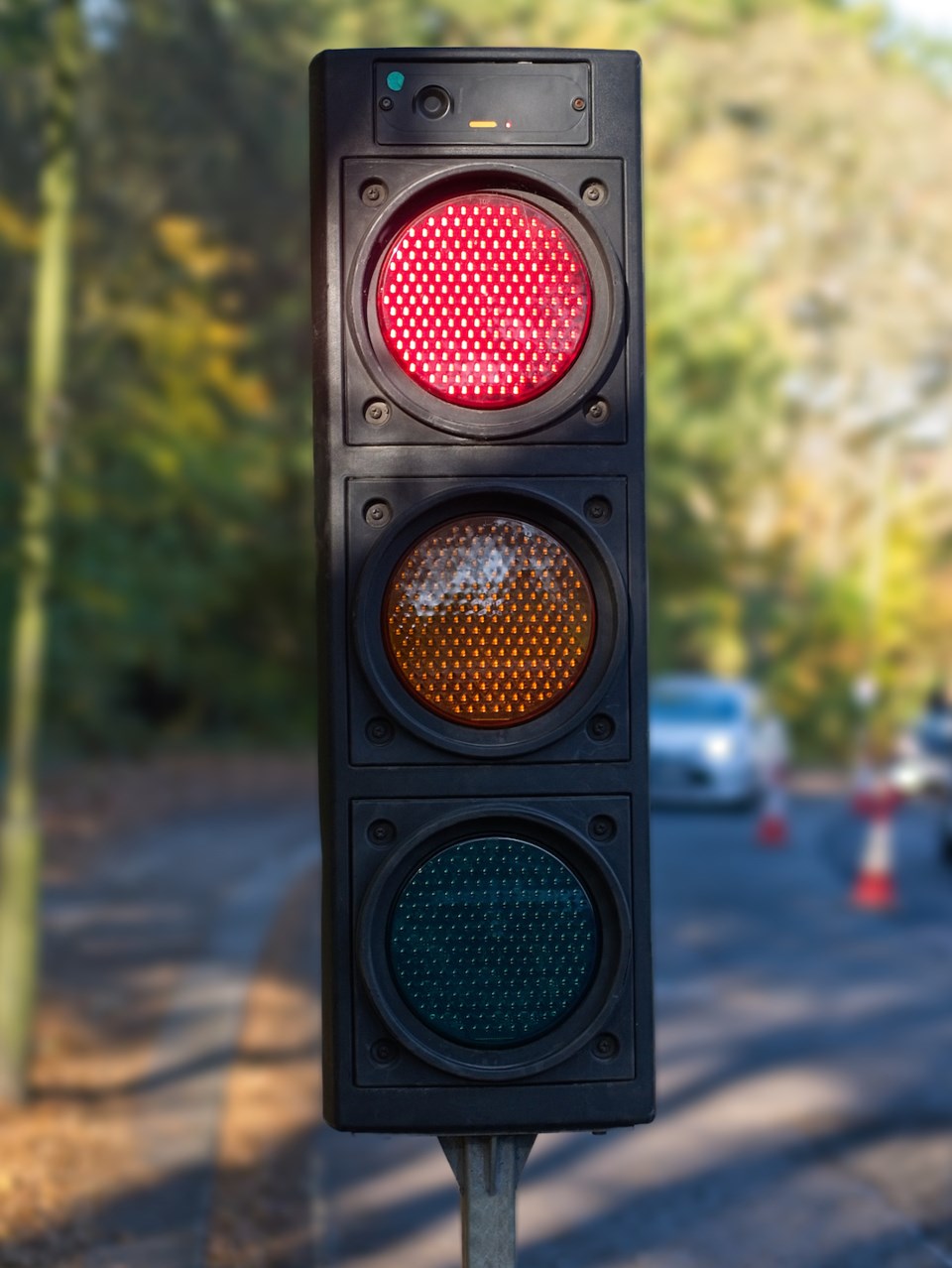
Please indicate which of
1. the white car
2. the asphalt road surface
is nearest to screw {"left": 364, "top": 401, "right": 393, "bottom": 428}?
the asphalt road surface

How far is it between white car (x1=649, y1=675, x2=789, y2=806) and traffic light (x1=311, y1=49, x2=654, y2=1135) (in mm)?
20810

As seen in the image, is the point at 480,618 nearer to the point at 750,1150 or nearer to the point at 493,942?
the point at 493,942

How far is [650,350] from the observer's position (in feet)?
95.1

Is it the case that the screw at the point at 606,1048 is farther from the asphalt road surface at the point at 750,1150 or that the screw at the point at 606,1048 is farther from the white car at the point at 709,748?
the white car at the point at 709,748

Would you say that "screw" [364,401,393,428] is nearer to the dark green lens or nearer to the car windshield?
the dark green lens

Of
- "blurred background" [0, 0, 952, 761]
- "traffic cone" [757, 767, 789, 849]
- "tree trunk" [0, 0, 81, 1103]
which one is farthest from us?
"traffic cone" [757, 767, 789, 849]

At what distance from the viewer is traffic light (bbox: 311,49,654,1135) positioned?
2.38m

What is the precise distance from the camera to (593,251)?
2.44 m

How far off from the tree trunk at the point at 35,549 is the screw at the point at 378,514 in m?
5.30

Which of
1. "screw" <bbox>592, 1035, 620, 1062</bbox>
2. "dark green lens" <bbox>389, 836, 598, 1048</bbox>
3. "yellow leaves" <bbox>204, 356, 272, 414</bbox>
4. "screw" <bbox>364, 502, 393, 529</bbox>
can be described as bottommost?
"screw" <bbox>592, 1035, 620, 1062</bbox>

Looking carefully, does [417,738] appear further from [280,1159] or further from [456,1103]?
[280,1159]

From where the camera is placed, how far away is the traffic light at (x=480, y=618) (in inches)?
93.9

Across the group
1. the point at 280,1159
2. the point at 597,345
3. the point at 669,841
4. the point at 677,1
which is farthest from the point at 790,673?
the point at 597,345

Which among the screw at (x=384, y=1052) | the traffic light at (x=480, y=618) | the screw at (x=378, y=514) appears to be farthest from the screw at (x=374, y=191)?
the screw at (x=384, y=1052)
